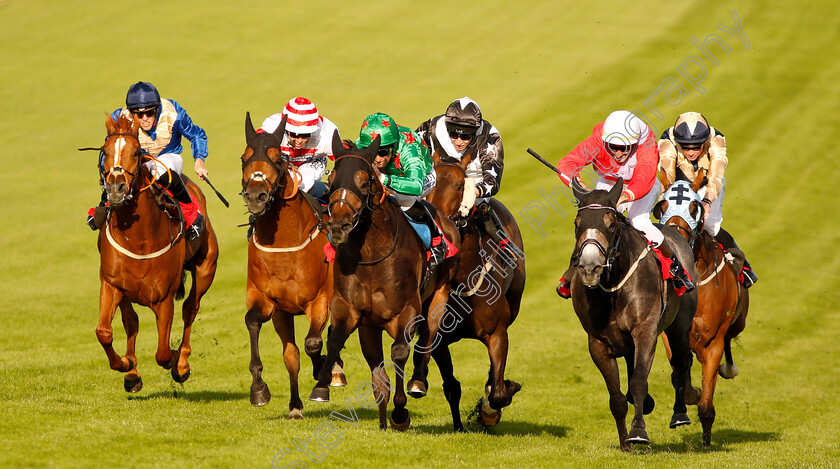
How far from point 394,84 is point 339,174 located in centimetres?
2670

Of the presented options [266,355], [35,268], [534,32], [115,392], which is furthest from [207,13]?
[115,392]

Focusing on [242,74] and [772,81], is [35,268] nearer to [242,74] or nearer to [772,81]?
[242,74]

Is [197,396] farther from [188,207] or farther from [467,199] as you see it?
[467,199]

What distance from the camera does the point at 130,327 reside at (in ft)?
36.7

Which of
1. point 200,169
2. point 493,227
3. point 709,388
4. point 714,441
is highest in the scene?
point 200,169

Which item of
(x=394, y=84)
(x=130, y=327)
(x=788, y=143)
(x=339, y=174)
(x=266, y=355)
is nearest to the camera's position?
(x=339, y=174)

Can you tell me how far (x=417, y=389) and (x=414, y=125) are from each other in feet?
68.9

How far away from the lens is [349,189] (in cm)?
802

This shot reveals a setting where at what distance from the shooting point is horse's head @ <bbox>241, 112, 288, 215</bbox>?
9195 millimetres

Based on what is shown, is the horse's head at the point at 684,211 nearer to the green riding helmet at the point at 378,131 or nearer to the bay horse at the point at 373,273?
the bay horse at the point at 373,273

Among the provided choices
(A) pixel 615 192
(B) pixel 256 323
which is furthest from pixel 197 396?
(A) pixel 615 192

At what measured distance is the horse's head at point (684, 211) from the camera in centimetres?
1037

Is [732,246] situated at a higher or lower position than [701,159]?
lower

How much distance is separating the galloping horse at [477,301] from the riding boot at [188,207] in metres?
2.84
